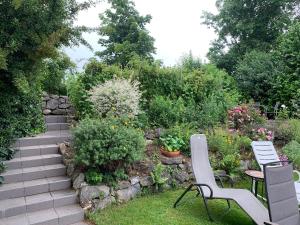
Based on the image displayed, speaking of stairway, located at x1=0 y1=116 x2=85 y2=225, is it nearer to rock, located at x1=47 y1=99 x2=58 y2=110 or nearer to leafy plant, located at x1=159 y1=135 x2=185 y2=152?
rock, located at x1=47 y1=99 x2=58 y2=110

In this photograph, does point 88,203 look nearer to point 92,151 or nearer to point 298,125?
point 92,151

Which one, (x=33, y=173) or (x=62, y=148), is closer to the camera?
(x=33, y=173)

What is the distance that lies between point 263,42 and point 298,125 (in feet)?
27.8

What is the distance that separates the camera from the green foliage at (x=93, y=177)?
4556mm

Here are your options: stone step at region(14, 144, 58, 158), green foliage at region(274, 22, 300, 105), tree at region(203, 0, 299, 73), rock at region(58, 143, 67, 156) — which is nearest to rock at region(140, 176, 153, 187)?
rock at region(58, 143, 67, 156)

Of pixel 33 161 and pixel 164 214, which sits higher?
pixel 33 161

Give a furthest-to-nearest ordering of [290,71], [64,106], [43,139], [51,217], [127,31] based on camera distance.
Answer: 1. [127,31]
2. [290,71]
3. [64,106]
4. [43,139]
5. [51,217]

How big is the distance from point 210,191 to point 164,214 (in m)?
0.78

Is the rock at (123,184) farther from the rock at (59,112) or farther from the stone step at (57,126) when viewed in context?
the rock at (59,112)

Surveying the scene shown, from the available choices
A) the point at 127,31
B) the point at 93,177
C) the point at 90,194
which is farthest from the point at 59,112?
the point at 127,31

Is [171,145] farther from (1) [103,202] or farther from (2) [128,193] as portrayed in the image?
(1) [103,202]

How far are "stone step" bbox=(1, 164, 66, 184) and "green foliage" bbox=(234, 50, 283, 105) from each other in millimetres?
7706

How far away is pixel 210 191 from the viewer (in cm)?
422

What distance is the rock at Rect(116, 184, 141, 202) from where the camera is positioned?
4.70 meters
